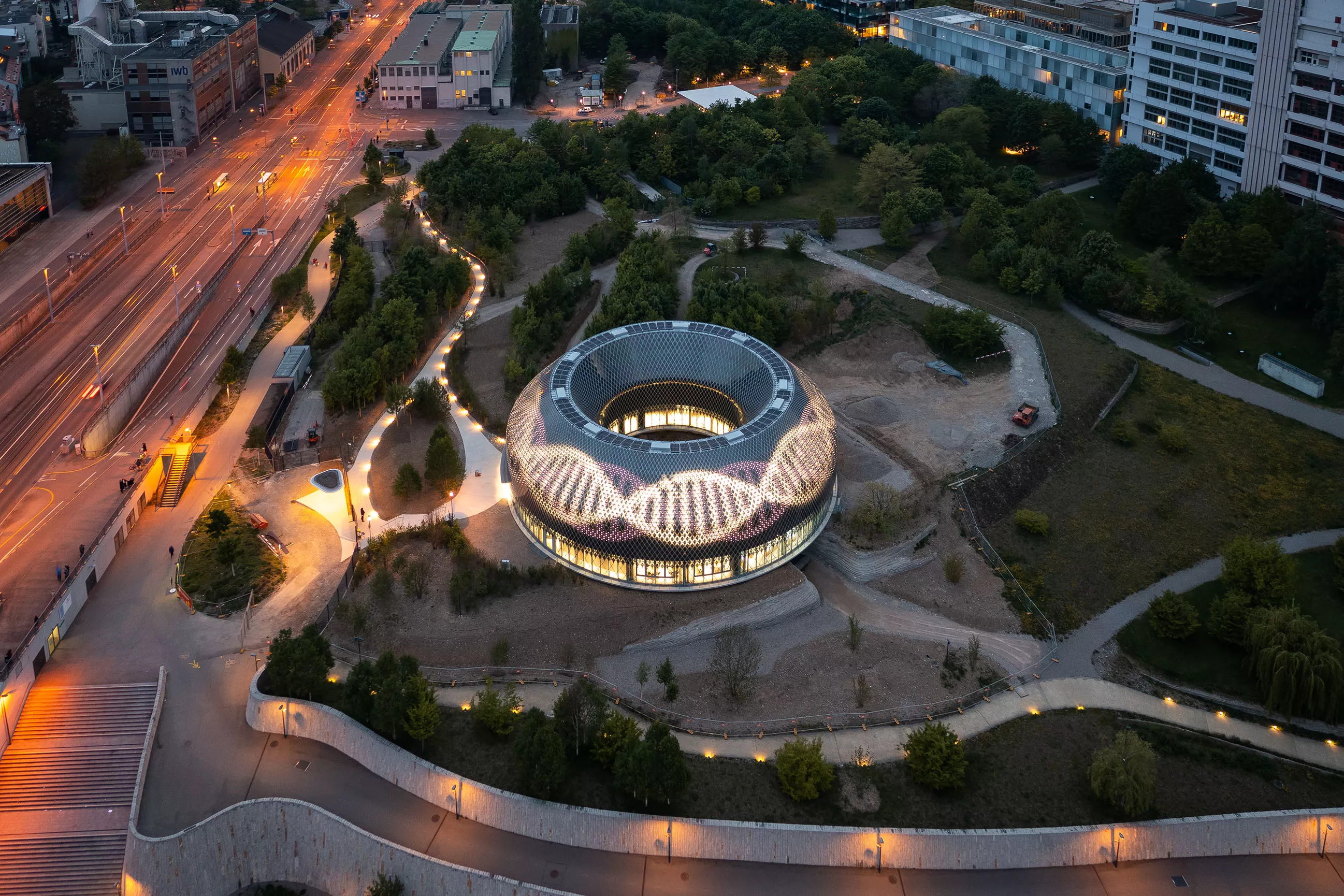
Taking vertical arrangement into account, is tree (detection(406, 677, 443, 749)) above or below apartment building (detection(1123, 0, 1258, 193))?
below

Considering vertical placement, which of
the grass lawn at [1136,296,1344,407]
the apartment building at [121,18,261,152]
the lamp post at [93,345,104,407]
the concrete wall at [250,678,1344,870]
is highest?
the apartment building at [121,18,261,152]

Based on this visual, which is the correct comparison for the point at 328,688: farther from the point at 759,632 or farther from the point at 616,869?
the point at 759,632

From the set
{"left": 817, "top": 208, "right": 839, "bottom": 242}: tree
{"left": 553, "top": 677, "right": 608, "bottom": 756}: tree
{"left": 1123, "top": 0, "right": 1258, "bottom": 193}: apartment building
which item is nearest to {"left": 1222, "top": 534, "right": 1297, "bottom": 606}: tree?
{"left": 553, "top": 677, "right": 608, "bottom": 756}: tree

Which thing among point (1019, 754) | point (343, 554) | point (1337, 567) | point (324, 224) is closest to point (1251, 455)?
point (1337, 567)

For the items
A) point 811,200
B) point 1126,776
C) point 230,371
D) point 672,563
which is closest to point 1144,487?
point 1126,776

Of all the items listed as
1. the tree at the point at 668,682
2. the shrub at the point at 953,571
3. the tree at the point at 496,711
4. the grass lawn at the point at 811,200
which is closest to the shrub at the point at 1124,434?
the shrub at the point at 953,571

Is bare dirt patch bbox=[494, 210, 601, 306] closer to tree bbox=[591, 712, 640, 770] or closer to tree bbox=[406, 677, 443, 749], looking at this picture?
tree bbox=[406, 677, 443, 749]
